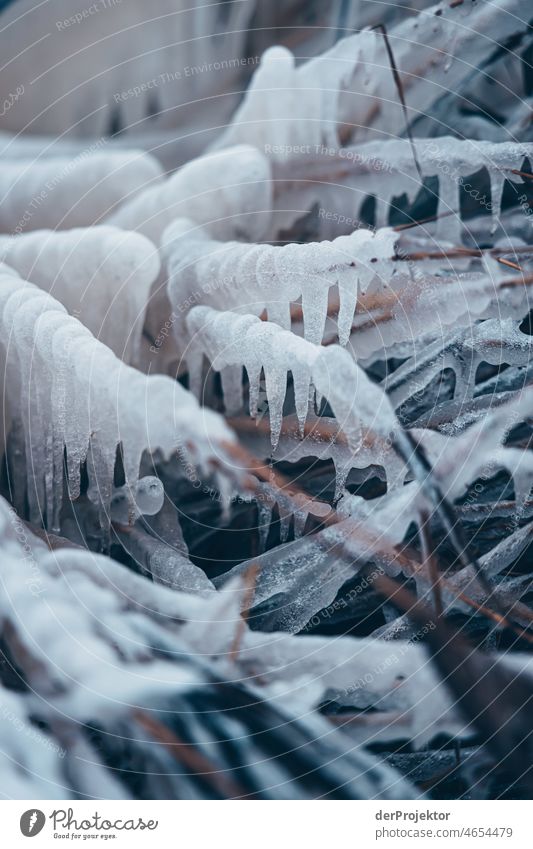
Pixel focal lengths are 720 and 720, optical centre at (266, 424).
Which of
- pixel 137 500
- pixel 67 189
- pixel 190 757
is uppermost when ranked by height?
pixel 67 189

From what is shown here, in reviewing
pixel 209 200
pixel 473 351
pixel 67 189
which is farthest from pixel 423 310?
pixel 67 189

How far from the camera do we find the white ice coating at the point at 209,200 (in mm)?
559

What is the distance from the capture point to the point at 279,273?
525 mm

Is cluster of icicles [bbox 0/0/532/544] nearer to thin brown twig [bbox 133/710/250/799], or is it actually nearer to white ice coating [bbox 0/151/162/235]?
white ice coating [bbox 0/151/162/235]

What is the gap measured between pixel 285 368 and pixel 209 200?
156 mm

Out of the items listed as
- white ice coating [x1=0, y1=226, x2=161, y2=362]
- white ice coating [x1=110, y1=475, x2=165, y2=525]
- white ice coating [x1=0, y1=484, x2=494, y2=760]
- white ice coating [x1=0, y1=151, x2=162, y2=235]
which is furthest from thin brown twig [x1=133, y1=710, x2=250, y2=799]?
white ice coating [x1=0, y1=151, x2=162, y2=235]

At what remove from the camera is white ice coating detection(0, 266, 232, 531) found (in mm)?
497

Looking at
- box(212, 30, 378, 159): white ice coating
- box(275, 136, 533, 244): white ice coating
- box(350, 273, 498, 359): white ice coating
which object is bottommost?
box(350, 273, 498, 359): white ice coating

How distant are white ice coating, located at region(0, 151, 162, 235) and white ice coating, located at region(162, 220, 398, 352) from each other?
0.19 ft

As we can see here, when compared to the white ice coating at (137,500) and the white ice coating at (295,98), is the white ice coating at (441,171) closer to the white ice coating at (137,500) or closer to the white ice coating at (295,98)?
the white ice coating at (295,98)

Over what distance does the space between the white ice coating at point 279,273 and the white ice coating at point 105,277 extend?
2cm

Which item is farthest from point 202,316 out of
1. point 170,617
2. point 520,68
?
point 520,68

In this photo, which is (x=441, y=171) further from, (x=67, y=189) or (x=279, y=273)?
(x=67, y=189)
